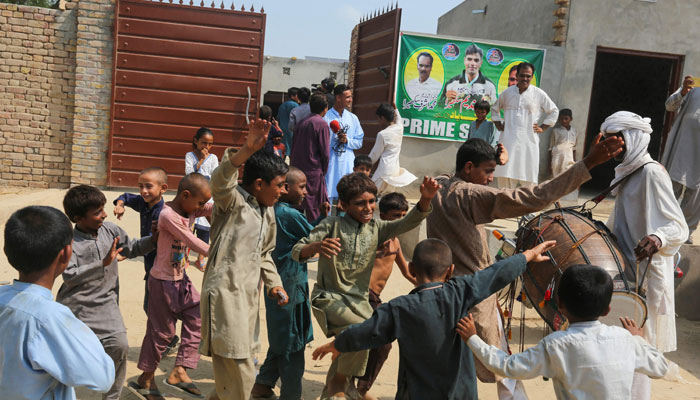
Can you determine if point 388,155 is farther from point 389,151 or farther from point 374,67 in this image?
point 374,67

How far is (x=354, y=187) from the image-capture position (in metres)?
3.48

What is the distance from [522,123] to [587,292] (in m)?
6.46

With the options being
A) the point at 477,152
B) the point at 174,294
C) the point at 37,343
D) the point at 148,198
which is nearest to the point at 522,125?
the point at 477,152

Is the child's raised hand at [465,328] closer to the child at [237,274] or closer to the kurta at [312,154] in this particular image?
the child at [237,274]

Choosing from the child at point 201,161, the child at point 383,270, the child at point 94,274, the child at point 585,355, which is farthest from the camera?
the child at point 201,161

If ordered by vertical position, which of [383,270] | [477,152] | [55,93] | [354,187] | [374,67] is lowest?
[383,270]

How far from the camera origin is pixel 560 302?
262 centimetres

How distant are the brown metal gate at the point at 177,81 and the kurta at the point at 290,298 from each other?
22.2ft

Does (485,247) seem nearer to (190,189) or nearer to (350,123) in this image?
(190,189)

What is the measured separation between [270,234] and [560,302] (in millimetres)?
1488

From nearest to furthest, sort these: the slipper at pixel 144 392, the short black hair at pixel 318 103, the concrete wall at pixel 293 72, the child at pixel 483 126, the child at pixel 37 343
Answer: the child at pixel 37 343, the slipper at pixel 144 392, the short black hair at pixel 318 103, the child at pixel 483 126, the concrete wall at pixel 293 72

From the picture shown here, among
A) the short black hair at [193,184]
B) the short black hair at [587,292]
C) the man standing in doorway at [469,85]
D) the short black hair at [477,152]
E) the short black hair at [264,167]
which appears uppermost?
the man standing in doorway at [469,85]

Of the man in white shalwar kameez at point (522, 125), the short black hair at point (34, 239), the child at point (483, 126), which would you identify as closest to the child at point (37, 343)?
the short black hair at point (34, 239)

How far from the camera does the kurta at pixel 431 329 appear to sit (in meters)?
2.62
